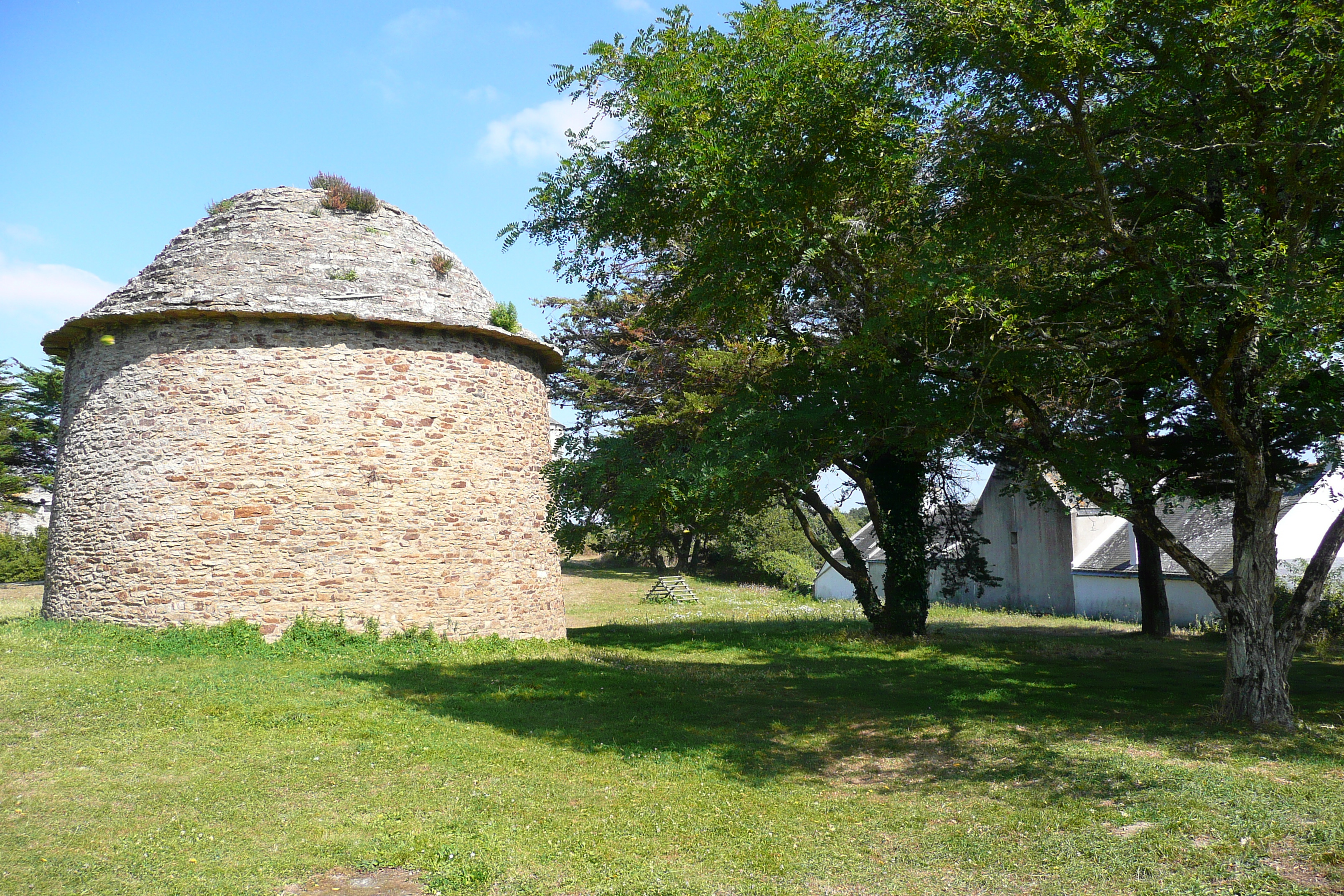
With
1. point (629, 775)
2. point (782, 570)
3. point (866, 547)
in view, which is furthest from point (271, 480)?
point (866, 547)

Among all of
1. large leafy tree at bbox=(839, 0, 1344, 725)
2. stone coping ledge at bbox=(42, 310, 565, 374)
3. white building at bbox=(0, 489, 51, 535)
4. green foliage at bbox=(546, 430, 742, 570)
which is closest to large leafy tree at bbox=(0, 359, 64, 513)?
white building at bbox=(0, 489, 51, 535)

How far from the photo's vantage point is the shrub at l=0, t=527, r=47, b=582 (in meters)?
30.7

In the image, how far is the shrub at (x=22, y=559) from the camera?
101 ft

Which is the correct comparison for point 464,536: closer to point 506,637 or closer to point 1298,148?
point 506,637

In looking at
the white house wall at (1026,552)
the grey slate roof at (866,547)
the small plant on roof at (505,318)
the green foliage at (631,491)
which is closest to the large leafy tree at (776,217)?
the green foliage at (631,491)

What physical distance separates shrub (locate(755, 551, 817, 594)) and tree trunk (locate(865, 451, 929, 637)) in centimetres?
1868

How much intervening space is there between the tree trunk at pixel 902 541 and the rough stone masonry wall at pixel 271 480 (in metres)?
8.14

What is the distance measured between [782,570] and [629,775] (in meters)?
30.3

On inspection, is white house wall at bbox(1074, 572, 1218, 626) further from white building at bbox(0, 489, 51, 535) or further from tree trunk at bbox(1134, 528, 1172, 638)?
white building at bbox(0, 489, 51, 535)

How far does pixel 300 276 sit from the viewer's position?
1409 cm

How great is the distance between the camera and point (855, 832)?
239 inches

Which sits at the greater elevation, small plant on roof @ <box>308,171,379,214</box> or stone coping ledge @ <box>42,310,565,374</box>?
small plant on roof @ <box>308,171,379,214</box>

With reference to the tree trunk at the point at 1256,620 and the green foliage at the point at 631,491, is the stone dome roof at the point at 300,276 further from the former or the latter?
the tree trunk at the point at 1256,620

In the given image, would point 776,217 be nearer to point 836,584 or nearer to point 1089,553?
point 1089,553
